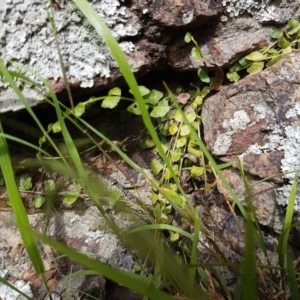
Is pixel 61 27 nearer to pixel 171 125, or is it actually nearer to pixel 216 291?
pixel 171 125

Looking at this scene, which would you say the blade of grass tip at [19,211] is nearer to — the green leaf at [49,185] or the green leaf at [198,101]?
the green leaf at [49,185]

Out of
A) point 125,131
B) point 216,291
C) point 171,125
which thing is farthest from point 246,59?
point 216,291

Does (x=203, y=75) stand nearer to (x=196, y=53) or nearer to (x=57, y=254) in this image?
(x=196, y=53)

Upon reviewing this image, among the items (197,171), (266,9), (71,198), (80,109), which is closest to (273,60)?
(266,9)

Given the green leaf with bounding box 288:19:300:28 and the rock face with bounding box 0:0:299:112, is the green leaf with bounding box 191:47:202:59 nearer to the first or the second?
the rock face with bounding box 0:0:299:112

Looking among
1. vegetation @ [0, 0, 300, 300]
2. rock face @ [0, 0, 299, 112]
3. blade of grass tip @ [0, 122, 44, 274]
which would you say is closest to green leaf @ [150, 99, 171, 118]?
vegetation @ [0, 0, 300, 300]

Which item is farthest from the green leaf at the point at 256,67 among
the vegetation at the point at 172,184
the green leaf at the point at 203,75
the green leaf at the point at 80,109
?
the green leaf at the point at 80,109

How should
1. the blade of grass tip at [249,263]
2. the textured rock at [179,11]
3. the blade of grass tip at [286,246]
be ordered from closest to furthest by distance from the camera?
the blade of grass tip at [249,263] → the blade of grass tip at [286,246] → the textured rock at [179,11]
